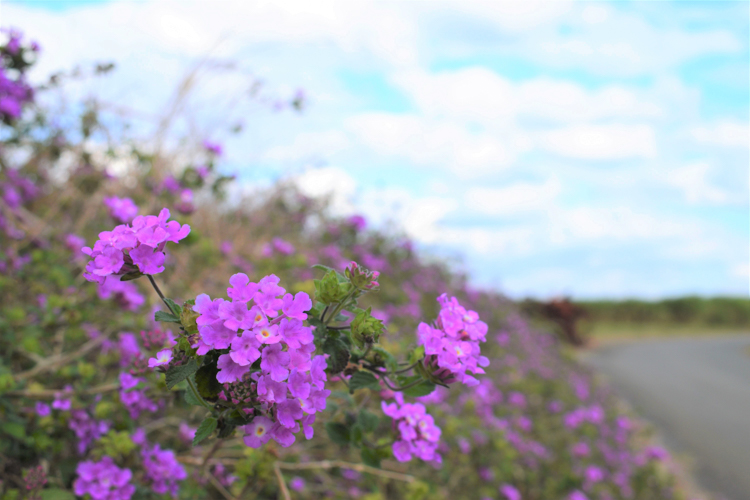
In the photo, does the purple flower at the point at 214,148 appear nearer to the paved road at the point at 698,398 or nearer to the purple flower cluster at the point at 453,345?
the purple flower cluster at the point at 453,345

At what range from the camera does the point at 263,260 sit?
3.34 meters

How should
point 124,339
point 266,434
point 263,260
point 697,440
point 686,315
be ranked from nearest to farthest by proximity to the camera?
1. point 266,434
2. point 124,339
3. point 263,260
4. point 697,440
5. point 686,315

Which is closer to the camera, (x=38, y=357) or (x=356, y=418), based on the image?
(x=356, y=418)

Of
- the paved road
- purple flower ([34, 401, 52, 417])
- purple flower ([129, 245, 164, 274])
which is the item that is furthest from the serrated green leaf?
the paved road

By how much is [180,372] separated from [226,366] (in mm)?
101

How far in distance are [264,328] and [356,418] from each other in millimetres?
690

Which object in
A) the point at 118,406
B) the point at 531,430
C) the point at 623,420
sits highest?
the point at 118,406

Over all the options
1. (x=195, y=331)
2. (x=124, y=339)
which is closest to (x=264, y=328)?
(x=195, y=331)

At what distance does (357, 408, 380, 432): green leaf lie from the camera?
147cm

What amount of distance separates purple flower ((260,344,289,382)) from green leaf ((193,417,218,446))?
0.65 feet

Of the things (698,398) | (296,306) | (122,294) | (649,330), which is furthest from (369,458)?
(649,330)

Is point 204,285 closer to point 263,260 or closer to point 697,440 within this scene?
point 263,260

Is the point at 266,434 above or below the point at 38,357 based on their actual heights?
above

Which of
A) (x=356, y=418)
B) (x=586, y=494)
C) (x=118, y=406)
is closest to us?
(x=356, y=418)
